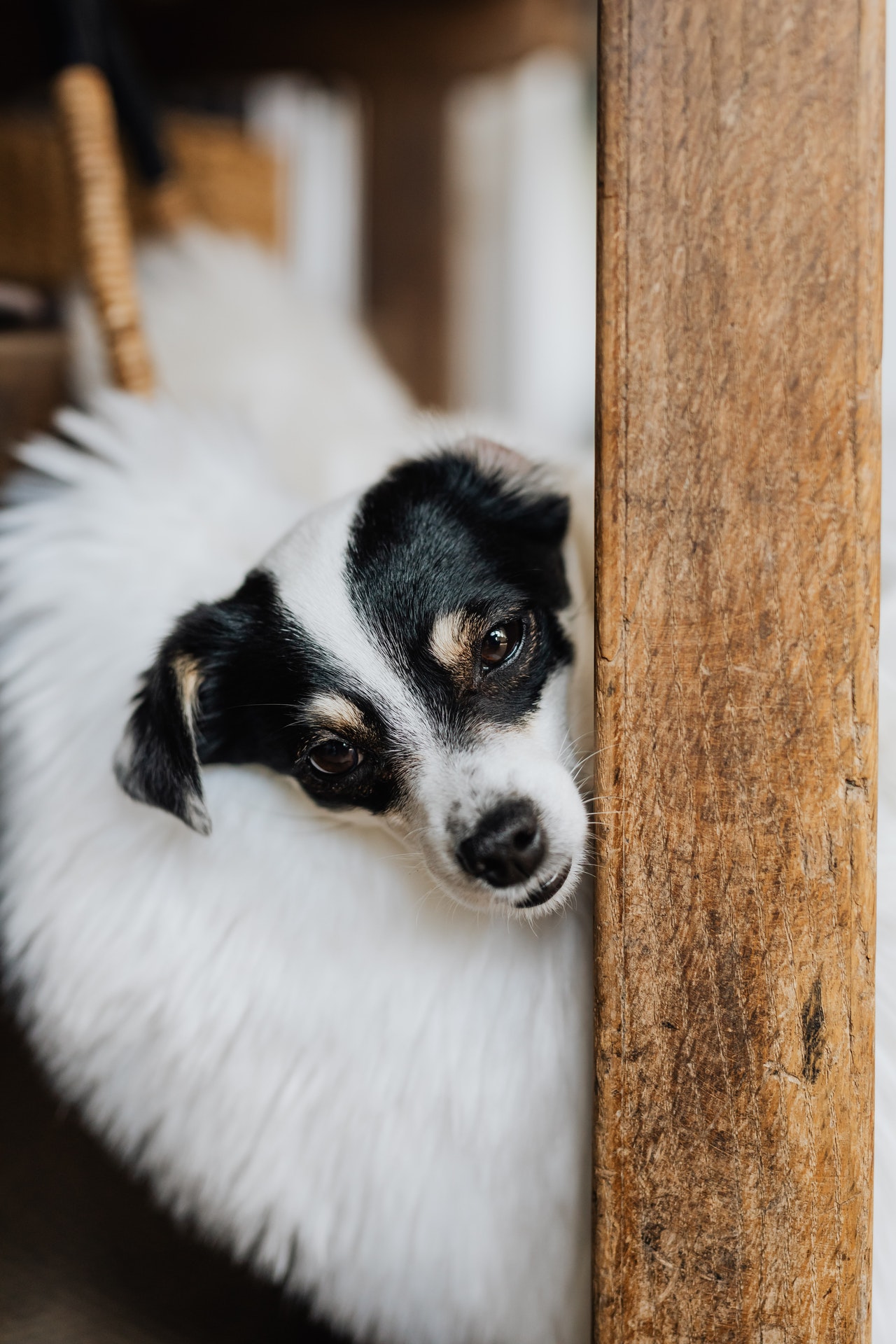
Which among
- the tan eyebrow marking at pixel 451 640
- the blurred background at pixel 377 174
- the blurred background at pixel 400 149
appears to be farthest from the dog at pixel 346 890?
the blurred background at pixel 400 149

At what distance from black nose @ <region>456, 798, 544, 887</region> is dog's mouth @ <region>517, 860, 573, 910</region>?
0.05 ft

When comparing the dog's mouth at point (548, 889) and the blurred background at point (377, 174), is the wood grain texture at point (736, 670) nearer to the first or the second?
the dog's mouth at point (548, 889)

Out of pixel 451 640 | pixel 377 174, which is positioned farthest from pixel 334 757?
pixel 377 174

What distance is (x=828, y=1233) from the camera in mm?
544

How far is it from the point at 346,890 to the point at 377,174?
161 centimetres

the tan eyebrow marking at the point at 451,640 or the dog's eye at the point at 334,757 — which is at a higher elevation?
the tan eyebrow marking at the point at 451,640

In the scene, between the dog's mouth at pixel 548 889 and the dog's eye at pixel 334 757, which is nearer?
the dog's mouth at pixel 548 889

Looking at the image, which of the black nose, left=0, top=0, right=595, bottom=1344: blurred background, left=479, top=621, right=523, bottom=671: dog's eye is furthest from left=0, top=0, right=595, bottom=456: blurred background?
the black nose

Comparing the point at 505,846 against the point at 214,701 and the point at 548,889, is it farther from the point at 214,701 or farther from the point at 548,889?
the point at 214,701

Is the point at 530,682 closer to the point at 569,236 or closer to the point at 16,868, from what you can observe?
the point at 16,868

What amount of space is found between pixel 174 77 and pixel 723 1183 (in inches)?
80.9

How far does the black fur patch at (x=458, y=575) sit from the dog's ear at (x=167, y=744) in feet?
0.54

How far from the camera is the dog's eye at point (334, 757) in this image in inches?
29.6

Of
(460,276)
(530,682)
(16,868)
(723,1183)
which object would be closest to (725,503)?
(530,682)
